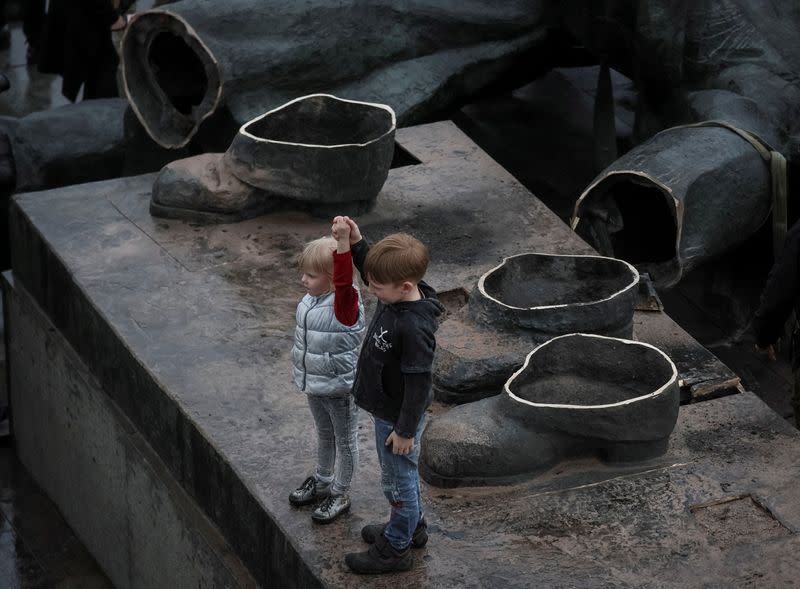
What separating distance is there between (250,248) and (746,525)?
2144 millimetres

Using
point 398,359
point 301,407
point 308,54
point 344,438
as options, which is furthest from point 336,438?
point 308,54

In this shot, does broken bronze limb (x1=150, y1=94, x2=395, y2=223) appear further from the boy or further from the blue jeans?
the blue jeans

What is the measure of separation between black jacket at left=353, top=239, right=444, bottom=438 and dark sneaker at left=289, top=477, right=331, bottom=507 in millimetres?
485

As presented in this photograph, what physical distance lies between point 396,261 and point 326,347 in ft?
1.27

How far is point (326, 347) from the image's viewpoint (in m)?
4.09

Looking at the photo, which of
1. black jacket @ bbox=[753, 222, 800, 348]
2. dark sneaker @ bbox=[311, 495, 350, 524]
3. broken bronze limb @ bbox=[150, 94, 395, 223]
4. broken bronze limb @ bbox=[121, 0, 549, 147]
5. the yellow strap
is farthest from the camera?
broken bronze limb @ bbox=[121, 0, 549, 147]

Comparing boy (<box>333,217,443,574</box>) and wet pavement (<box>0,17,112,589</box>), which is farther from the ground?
boy (<box>333,217,443,574</box>)

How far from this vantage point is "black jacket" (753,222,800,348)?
5.25 metres

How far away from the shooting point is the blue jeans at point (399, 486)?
157 inches

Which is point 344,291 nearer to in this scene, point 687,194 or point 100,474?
point 100,474

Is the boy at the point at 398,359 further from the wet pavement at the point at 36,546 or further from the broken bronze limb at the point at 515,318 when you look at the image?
the wet pavement at the point at 36,546

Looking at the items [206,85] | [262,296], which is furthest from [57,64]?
[262,296]

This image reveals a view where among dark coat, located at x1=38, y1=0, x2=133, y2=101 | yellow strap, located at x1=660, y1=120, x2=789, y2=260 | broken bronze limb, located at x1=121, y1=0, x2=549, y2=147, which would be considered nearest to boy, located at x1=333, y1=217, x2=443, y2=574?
yellow strap, located at x1=660, y1=120, x2=789, y2=260

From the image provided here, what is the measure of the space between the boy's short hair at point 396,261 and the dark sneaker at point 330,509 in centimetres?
74
